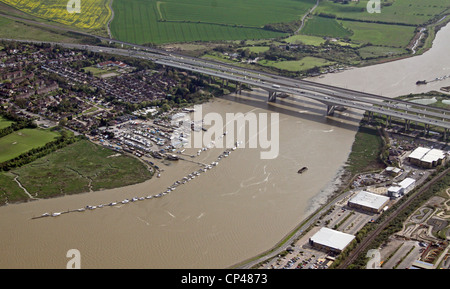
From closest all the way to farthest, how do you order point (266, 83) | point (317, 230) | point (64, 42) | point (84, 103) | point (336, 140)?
point (317, 230)
point (336, 140)
point (84, 103)
point (266, 83)
point (64, 42)

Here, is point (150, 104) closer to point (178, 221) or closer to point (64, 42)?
point (178, 221)

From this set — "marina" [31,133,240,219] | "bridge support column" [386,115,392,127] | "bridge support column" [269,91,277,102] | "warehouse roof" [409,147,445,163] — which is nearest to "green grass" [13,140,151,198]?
"marina" [31,133,240,219]

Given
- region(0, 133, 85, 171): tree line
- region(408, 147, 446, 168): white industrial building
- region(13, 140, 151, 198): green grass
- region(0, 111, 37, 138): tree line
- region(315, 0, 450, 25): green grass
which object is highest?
region(315, 0, 450, 25): green grass

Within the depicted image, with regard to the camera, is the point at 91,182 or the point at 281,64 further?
the point at 281,64

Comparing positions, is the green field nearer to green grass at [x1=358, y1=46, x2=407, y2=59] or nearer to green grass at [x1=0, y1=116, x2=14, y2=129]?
green grass at [x1=358, y1=46, x2=407, y2=59]

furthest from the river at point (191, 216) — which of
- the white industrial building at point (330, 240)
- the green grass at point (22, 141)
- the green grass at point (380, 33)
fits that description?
the green grass at point (380, 33)

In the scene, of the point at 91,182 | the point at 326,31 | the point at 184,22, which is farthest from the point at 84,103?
the point at 326,31
